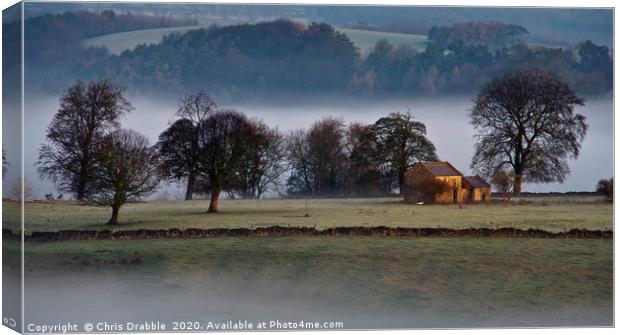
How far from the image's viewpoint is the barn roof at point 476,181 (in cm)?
1808

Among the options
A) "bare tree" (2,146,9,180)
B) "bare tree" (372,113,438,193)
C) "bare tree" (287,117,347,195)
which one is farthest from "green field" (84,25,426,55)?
"bare tree" (2,146,9,180)

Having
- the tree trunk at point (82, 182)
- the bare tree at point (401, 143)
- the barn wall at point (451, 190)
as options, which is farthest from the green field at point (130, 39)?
the barn wall at point (451, 190)

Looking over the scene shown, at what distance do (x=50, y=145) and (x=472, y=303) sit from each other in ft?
22.4

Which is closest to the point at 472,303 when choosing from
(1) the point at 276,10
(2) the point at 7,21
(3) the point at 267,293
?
(3) the point at 267,293

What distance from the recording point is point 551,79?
713 inches

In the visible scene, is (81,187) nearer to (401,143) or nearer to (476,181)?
(401,143)

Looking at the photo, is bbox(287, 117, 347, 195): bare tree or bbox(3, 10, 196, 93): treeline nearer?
bbox(3, 10, 196, 93): treeline

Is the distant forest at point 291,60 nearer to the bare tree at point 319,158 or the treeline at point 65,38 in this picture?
the treeline at point 65,38

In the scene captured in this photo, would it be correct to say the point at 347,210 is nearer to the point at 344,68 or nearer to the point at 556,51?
the point at 344,68

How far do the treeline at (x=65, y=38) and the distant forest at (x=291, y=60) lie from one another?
15 mm

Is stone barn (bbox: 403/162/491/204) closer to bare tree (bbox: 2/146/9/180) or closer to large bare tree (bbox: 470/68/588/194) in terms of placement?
large bare tree (bbox: 470/68/588/194)

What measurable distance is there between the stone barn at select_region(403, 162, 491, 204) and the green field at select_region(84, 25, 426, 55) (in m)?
2.03

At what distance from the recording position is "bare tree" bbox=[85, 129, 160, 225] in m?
17.2

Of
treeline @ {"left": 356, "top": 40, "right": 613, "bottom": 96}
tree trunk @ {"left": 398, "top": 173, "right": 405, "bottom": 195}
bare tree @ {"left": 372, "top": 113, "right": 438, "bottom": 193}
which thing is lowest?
tree trunk @ {"left": 398, "top": 173, "right": 405, "bottom": 195}
